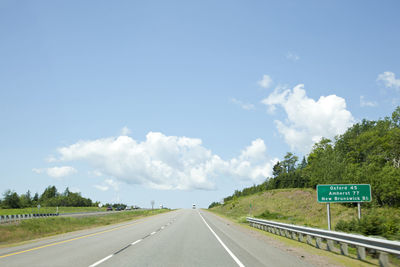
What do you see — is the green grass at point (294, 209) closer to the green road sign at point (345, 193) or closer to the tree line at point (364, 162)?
the tree line at point (364, 162)

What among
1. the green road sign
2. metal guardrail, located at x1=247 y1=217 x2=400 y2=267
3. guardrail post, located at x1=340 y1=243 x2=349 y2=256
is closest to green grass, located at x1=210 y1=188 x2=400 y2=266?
the green road sign

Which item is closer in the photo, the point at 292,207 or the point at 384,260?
the point at 384,260

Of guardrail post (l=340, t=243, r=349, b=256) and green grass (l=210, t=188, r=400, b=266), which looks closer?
guardrail post (l=340, t=243, r=349, b=256)

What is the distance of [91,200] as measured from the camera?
589 feet

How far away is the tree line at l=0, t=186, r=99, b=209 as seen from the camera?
111188mm

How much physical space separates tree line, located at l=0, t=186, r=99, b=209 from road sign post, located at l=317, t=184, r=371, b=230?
4619 inches

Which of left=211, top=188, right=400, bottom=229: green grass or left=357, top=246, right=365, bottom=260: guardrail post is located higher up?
left=357, top=246, right=365, bottom=260: guardrail post

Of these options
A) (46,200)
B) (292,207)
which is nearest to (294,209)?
(292,207)

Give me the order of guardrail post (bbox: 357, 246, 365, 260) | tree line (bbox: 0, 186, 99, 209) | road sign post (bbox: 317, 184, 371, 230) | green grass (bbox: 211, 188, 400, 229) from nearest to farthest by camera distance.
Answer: guardrail post (bbox: 357, 246, 365, 260)
road sign post (bbox: 317, 184, 371, 230)
green grass (bbox: 211, 188, 400, 229)
tree line (bbox: 0, 186, 99, 209)

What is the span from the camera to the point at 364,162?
73.8m

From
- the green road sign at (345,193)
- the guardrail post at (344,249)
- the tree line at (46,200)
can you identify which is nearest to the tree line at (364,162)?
the green road sign at (345,193)

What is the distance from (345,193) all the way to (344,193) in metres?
0.06

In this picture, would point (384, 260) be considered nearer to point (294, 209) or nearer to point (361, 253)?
point (361, 253)

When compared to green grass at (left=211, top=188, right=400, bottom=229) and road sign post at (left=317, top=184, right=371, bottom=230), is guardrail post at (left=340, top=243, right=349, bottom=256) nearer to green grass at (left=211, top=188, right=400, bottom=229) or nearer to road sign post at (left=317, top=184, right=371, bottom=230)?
road sign post at (left=317, top=184, right=371, bottom=230)
